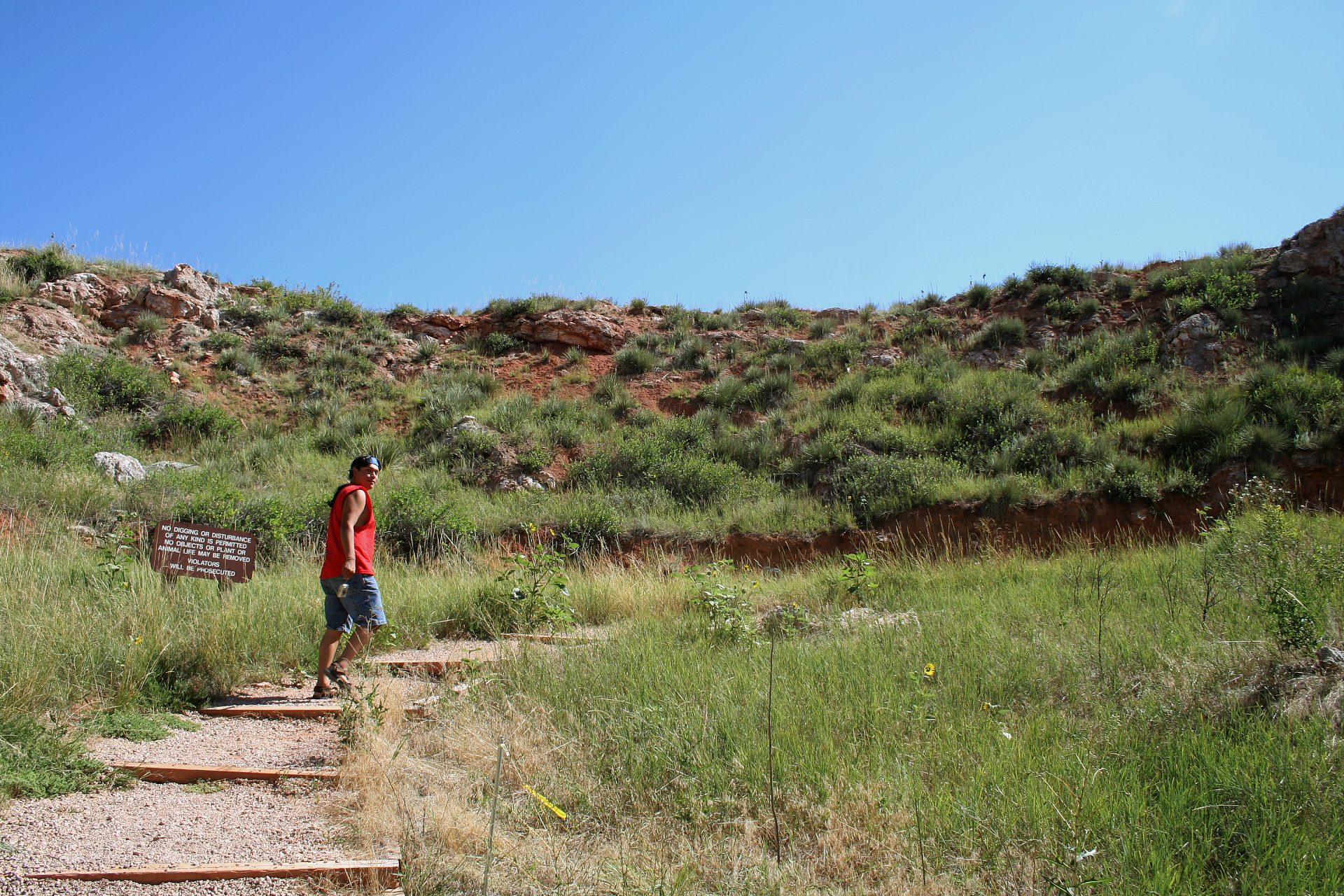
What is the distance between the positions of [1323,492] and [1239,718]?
985 centimetres

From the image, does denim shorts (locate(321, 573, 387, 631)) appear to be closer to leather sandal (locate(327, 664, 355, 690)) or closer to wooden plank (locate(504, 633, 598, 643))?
leather sandal (locate(327, 664, 355, 690))

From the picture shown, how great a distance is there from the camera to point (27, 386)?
13828 millimetres

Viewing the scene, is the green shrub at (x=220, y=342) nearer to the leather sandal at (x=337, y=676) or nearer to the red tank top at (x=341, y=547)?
the red tank top at (x=341, y=547)

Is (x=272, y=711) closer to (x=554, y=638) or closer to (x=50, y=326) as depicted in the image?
(x=554, y=638)

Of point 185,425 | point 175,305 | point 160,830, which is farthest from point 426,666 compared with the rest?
point 175,305

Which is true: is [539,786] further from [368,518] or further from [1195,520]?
[1195,520]

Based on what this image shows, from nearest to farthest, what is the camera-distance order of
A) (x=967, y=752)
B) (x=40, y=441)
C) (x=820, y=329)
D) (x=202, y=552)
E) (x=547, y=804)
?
1. (x=547, y=804)
2. (x=967, y=752)
3. (x=202, y=552)
4. (x=40, y=441)
5. (x=820, y=329)

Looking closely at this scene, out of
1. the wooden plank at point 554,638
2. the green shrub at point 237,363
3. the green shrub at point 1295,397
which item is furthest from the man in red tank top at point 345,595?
the green shrub at point 237,363

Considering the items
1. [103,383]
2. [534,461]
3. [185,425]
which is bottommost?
[534,461]

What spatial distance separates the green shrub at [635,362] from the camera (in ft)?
64.9

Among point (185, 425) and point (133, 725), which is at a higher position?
point (185, 425)

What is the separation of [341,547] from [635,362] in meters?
14.7

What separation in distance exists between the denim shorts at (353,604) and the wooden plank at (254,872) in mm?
2712

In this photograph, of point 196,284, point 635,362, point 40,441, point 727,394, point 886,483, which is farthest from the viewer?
point 196,284
